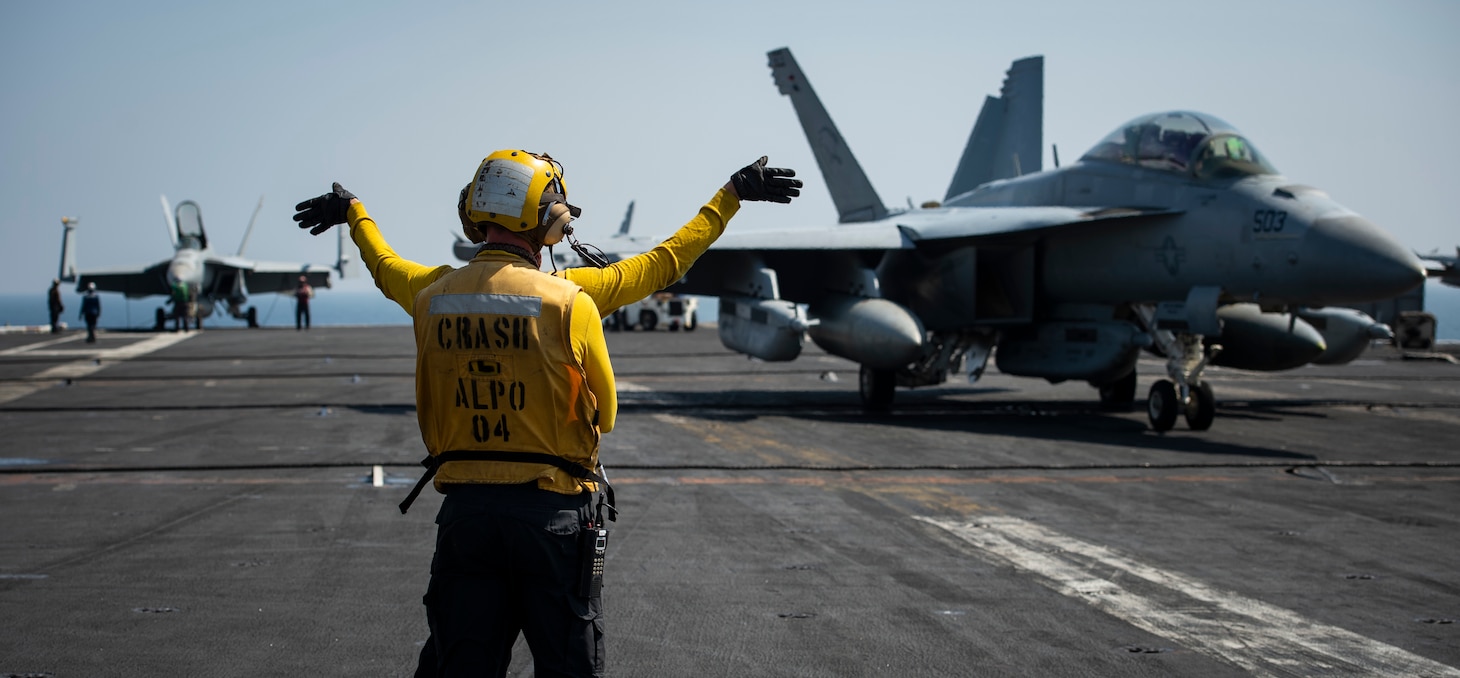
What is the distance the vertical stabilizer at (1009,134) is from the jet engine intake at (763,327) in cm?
715

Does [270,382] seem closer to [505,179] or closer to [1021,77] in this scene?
[1021,77]

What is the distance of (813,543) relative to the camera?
8125mm

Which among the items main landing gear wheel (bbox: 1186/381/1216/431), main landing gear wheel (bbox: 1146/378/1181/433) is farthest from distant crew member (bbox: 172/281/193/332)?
main landing gear wheel (bbox: 1186/381/1216/431)

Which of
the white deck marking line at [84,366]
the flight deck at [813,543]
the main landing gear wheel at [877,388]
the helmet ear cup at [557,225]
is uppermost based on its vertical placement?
the helmet ear cup at [557,225]

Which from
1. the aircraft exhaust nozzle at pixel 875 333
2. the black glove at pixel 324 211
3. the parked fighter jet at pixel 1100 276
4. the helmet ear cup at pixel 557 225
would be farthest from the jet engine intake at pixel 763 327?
the helmet ear cup at pixel 557 225

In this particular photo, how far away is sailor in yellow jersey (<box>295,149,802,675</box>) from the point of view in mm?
3465

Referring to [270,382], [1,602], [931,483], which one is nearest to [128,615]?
[1,602]

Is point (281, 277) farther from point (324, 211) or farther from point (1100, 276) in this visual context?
point (324, 211)

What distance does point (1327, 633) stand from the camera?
596 centimetres

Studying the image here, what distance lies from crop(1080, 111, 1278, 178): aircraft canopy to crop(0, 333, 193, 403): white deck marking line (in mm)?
16261

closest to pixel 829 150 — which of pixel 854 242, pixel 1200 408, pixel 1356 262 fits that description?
pixel 854 242

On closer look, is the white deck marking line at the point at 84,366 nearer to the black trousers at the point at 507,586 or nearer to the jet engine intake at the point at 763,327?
the jet engine intake at the point at 763,327

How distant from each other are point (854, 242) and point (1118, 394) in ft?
15.3

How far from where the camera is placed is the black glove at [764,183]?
4082mm
